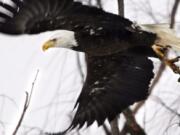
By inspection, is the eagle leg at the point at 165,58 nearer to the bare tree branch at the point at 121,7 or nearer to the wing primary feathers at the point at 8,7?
the bare tree branch at the point at 121,7

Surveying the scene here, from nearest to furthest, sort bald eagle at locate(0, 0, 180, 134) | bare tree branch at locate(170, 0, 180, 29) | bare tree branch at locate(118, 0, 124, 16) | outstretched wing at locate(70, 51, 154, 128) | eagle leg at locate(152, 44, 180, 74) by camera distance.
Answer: bare tree branch at locate(118, 0, 124, 16)
bald eagle at locate(0, 0, 180, 134)
outstretched wing at locate(70, 51, 154, 128)
eagle leg at locate(152, 44, 180, 74)
bare tree branch at locate(170, 0, 180, 29)

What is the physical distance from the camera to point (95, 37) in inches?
269

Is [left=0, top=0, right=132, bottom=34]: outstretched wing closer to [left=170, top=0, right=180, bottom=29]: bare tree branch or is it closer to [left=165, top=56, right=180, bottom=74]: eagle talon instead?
[left=165, top=56, right=180, bottom=74]: eagle talon

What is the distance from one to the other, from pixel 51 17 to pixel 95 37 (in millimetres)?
335

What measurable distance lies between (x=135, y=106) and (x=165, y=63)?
480mm

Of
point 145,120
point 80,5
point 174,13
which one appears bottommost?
point 145,120

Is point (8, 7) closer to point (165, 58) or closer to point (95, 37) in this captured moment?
point (95, 37)

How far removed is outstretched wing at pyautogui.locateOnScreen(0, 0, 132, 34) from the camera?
672 cm

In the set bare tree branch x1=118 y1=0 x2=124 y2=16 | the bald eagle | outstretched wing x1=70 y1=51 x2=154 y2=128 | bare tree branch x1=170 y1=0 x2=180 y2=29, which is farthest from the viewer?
Answer: bare tree branch x1=170 y1=0 x2=180 y2=29

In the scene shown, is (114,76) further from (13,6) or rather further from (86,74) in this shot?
(13,6)

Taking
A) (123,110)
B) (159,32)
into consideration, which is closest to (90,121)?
(123,110)

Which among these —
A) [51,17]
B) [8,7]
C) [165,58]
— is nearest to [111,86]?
[165,58]

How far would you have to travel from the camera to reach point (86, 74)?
743 cm

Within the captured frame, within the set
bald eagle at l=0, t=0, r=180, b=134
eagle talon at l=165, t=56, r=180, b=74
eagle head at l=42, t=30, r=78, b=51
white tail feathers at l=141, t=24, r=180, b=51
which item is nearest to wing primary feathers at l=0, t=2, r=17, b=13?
bald eagle at l=0, t=0, r=180, b=134
